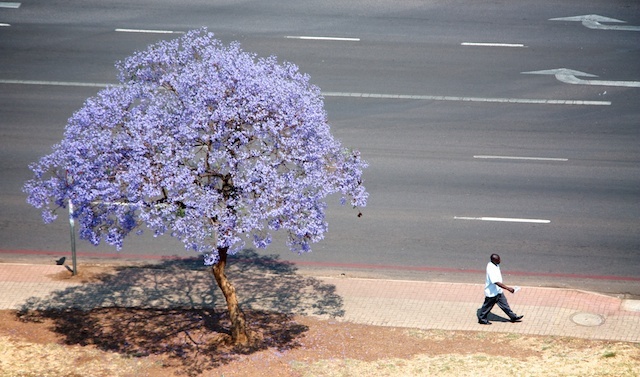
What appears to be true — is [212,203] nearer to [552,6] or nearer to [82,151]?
[82,151]

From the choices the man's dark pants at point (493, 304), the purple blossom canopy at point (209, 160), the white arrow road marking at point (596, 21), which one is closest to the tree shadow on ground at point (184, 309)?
the purple blossom canopy at point (209, 160)

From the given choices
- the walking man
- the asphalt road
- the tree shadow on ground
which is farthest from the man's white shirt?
the tree shadow on ground

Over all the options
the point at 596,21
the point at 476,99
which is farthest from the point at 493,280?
the point at 596,21

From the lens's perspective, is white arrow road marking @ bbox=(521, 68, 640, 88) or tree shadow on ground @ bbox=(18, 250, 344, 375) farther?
white arrow road marking @ bbox=(521, 68, 640, 88)

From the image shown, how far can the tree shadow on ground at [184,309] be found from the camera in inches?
675

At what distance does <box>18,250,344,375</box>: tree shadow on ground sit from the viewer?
17156 mm

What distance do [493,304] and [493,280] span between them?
500mm

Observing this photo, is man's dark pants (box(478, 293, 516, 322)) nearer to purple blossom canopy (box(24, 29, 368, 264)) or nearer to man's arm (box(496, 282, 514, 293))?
man's arm (box(496, 282, 514, 293))

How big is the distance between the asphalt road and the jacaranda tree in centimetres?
515

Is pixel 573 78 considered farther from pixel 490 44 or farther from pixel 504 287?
pixel 504 287

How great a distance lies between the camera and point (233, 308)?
16.9 metres

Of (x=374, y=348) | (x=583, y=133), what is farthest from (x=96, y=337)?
(x=583, y=133)

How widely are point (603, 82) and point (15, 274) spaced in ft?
53.3

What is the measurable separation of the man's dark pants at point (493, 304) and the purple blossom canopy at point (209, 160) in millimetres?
3429
